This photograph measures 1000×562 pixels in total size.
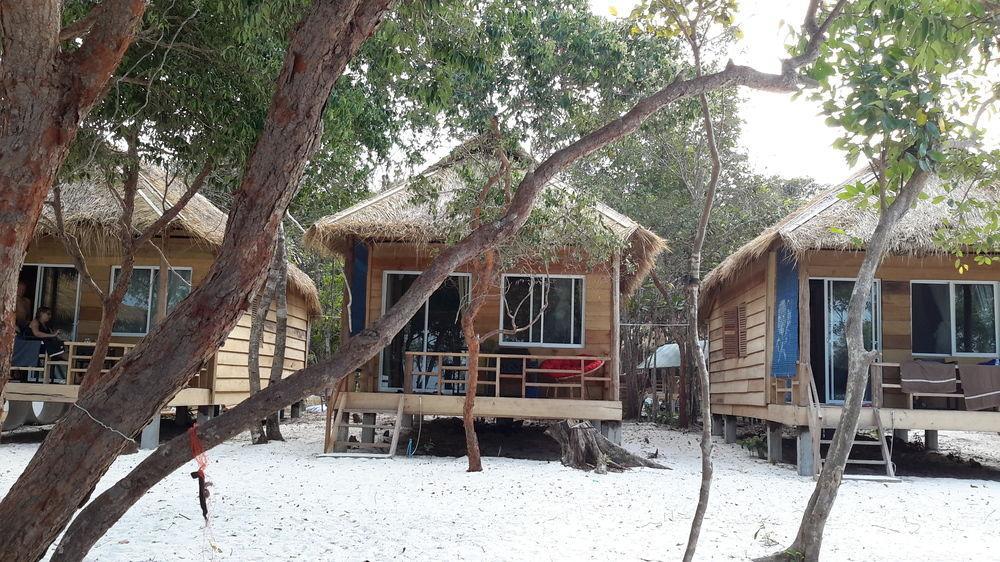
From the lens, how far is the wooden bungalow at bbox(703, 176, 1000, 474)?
8.60 metres

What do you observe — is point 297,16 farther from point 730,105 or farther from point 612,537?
point 730,105

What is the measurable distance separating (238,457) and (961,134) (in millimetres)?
7452

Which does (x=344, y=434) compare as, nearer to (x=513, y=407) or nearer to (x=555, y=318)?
(x=513, y=407)

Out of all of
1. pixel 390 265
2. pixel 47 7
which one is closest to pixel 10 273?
pixel 47 7

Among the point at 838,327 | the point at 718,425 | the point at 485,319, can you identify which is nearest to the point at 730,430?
the point at 718,425

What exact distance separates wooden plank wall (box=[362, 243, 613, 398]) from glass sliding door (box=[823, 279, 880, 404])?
2606mm

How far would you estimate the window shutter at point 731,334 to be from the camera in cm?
1159

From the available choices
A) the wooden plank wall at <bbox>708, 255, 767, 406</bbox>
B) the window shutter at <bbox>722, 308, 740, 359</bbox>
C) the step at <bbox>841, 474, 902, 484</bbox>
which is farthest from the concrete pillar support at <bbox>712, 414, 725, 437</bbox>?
the step at <bbox>841, 474, 902, 484</bbox>

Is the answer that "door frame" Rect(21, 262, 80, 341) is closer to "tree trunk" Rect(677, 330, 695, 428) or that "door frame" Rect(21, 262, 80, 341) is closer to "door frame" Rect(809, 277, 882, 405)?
"door frame" Rect(809, 277, 882, 405)

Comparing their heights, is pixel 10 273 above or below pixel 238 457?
above

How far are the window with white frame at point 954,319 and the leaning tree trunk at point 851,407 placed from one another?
5956 mm

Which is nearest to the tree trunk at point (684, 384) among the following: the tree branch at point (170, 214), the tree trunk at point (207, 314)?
the tree branch at point (170, 214)

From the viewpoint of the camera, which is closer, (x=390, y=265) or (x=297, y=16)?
(x=297, y=16)

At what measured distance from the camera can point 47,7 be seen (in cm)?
315
